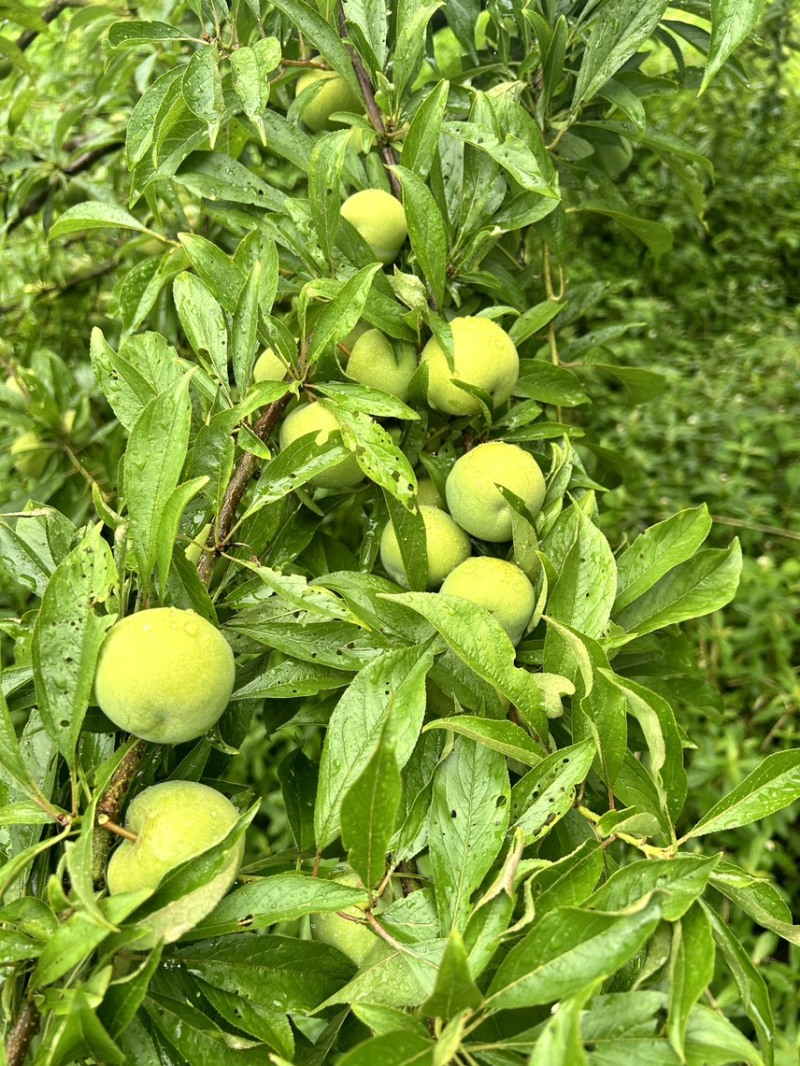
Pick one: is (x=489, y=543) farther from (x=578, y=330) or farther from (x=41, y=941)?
(x=578, y=330)

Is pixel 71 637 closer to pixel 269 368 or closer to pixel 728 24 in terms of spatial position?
pixel 269 368

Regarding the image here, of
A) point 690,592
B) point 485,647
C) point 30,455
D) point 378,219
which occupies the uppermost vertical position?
point 378,219

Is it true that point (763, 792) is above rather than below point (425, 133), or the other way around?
below

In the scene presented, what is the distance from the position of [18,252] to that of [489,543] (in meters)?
1.74

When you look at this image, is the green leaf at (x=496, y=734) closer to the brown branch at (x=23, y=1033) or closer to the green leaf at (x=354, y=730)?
the green leaf at (x=354, y=730)

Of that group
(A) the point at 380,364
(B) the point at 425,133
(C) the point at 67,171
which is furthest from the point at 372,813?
(C) the point at 67,171

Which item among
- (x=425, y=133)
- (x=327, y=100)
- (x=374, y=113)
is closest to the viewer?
(x=425, y=133)

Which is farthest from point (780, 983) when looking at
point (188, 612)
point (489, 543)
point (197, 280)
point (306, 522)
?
point (197, 280)

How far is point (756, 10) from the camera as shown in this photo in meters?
0.68

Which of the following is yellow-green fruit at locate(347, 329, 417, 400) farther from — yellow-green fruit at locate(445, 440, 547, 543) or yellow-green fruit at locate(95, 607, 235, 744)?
yellow-green fruit at locate(95, 607, 235, 744)

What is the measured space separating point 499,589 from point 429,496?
6.5 inches

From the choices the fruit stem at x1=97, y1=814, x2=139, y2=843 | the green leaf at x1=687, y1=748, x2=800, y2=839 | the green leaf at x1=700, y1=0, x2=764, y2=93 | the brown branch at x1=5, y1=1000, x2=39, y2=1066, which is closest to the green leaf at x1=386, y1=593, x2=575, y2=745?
the green leaf at x1=687, y1=748, x2=800, y2=839

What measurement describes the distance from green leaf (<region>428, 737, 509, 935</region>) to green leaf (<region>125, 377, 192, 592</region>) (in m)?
0.26

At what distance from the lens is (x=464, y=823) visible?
591mm
